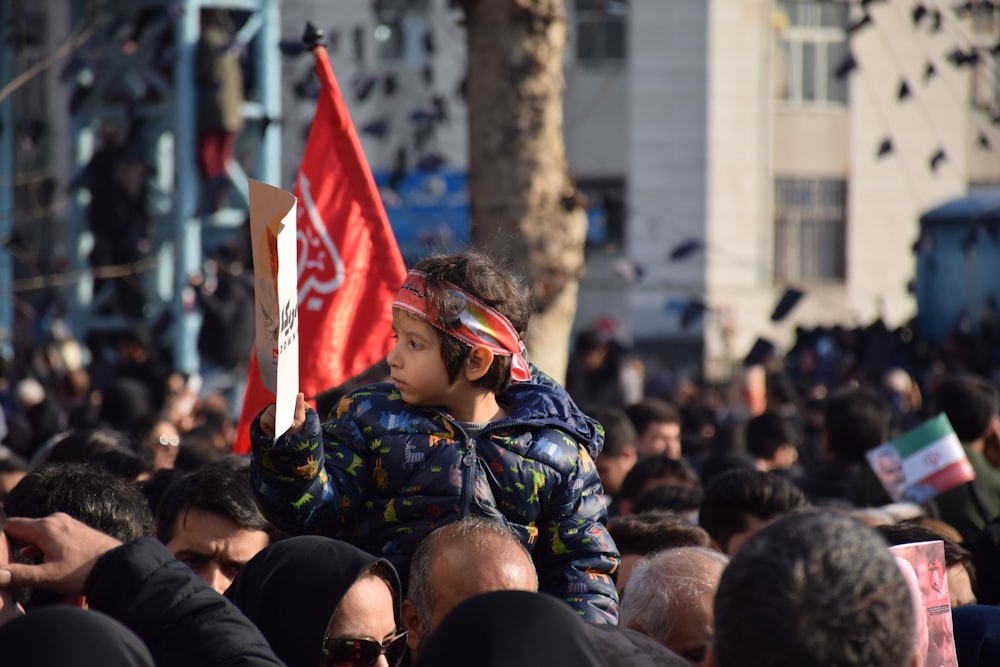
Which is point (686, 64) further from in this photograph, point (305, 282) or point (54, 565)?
point (54, 565)

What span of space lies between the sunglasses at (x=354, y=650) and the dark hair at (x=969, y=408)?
4.18 m

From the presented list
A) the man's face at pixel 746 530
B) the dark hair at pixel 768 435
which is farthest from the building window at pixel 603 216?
the man's face at pixel 746 530

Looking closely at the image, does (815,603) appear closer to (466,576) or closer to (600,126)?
(466,576)

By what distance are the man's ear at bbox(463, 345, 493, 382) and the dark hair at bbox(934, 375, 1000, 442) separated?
3.67m

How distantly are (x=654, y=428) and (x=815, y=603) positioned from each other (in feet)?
19.5

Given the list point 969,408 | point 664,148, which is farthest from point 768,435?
point 664,148

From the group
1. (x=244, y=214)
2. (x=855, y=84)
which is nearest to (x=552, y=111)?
(x=244, y=214)

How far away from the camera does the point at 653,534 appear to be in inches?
177

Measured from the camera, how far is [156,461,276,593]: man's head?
4.04 meters

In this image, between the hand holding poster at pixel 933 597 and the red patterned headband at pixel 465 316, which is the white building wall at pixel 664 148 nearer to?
the red patterned headband at pixel 465 316

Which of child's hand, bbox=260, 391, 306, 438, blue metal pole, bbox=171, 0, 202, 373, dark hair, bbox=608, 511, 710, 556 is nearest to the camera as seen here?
child's hand, bbox=260, 391, 306, 438

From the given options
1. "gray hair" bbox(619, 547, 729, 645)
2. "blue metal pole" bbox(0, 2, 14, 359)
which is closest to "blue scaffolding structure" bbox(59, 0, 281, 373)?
"blue metal pole" bbox(0, 2, 14, 359)

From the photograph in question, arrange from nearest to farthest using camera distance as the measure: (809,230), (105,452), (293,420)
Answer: (293,420) < (105,452) < (809,230)

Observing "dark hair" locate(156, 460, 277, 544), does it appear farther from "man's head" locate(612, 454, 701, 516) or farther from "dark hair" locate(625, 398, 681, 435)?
"dark hair" locate(625, 398, 681, 435)
